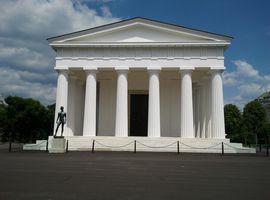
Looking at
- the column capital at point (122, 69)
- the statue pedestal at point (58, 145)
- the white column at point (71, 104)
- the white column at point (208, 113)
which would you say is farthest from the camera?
the white column at point (71, 104)

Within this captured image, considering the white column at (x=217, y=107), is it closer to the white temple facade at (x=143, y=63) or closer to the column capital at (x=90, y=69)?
the white temple facade at (x=143, y=63)

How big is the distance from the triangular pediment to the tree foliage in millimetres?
28907

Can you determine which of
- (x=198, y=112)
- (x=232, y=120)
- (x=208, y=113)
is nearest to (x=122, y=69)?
(x=208, y=113)

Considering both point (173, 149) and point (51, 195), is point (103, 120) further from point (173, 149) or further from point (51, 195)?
point (51, 195)

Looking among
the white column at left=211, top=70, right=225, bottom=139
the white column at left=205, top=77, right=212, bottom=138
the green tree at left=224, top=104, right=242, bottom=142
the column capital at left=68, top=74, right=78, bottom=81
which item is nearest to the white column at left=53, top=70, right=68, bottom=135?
the column capital at left=68, top=74, right=78, bottom=81

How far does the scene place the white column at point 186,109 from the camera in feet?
99.2

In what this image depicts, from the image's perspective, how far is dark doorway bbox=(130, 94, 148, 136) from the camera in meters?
38.7

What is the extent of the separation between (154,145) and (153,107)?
179 inches

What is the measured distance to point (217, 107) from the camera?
3081 centimetres

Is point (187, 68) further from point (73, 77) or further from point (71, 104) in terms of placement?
point (71, 104)

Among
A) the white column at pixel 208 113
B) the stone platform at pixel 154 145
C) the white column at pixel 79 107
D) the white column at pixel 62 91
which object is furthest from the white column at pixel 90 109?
the white column at pixel 208 113

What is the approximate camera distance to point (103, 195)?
23.8 feet

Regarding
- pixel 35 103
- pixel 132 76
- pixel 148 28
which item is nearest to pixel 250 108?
pixel 132 76

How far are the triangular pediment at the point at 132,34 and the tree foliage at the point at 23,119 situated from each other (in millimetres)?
28907
